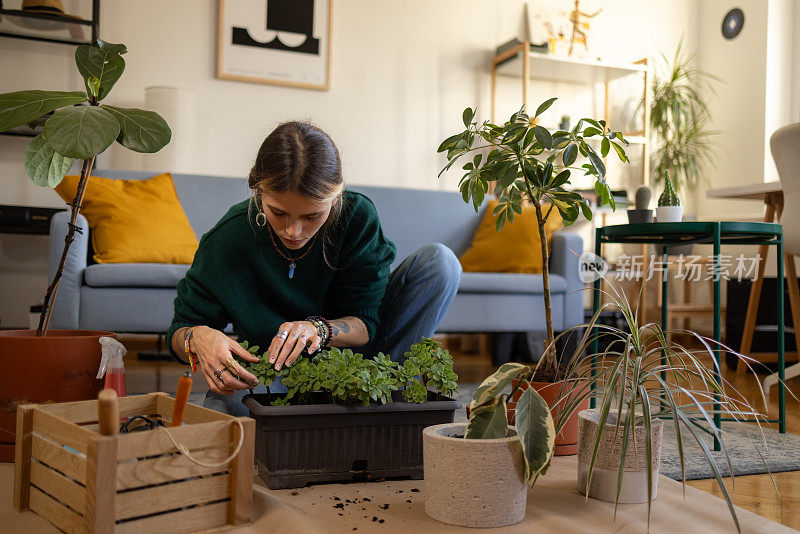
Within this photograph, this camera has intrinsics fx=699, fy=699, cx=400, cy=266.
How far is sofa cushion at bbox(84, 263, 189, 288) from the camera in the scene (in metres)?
2.46

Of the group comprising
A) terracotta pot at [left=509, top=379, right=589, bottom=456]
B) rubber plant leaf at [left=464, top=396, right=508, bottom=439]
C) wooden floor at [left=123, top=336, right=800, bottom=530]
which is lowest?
wooden floor at [left=123, top=336, right=800, bottom=530]

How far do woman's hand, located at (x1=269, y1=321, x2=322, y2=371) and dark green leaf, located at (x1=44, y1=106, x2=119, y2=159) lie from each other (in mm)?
Result: 451

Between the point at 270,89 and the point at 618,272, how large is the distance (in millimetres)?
2481

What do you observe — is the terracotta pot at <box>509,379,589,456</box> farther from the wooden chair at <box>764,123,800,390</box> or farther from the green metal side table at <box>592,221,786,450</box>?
the wooden chair at <box>764,123,800,390</box>

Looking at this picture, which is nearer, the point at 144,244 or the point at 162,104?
the point at 144,244

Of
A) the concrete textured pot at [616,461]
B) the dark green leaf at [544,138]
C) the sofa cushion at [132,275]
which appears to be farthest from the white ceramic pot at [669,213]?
the sofa cushion at [132,275]

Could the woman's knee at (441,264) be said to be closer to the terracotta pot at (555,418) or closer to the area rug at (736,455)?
the terracotta pot at (555,418)

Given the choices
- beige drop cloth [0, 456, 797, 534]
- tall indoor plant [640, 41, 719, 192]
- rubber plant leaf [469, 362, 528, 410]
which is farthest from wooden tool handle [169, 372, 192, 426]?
tall indoor plant [640, 41, 719, 192]

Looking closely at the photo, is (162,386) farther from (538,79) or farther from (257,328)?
(538,79)

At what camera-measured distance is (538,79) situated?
4719mm

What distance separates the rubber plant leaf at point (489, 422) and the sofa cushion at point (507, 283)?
1.73 meters

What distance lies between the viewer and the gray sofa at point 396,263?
2.47 m

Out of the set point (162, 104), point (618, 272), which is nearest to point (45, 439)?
point (162, 104)

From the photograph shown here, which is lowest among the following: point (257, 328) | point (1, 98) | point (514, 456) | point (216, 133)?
point (514, 456)
